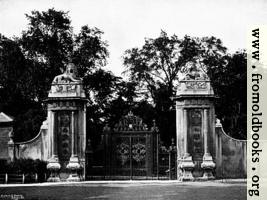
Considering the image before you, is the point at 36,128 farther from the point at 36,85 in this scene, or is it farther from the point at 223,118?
the point at 223,118

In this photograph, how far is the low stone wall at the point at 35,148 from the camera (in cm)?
2220

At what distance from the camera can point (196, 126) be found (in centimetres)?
2158

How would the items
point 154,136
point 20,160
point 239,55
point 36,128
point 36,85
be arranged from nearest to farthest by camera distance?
point 20,160 < point 154,136 < point 36,128 < point 36,85 < point 239,55

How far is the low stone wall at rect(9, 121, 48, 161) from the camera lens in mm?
22203

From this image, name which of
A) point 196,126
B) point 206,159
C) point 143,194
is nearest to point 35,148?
point 196,126

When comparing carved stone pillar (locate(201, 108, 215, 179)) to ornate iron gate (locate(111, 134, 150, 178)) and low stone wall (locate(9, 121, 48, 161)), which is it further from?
low stone wall (locate(9, 121, 48, 161))

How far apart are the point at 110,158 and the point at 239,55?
69.0ft

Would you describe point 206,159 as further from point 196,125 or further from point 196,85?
point 196,85

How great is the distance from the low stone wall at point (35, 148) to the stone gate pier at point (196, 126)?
5.43 meters

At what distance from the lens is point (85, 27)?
38.4 m

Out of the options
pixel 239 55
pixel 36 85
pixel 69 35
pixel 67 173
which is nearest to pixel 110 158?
pixel 67 173

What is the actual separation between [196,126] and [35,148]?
21.6 ft

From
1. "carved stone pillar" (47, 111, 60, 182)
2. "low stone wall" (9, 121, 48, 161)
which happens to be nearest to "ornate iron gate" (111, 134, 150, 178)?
"carved stone pillar" (47, 111, 60, 182)

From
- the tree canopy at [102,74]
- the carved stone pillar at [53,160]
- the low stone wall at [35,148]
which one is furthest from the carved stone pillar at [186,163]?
the tree canopy at [102,74]
